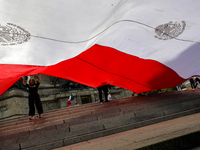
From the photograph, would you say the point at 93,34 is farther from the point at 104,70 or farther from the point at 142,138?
the point at 104,70

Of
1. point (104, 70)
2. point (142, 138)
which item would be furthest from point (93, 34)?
point (104, 70)

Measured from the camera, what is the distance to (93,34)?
3301 mm

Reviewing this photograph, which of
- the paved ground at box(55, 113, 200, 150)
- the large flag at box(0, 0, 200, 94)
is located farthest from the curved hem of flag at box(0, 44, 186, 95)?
the paved ground at box(55, 113, 200, 150)

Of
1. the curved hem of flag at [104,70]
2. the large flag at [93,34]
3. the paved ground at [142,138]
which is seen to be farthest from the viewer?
the curved hem of flag at [104,70]

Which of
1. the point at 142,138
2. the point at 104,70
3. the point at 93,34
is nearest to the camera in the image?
the point at 142,138

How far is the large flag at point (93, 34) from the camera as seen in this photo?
2.70 metres

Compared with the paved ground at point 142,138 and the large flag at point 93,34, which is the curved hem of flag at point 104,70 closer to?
the large flag at point 93,34

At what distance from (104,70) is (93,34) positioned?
2.17m

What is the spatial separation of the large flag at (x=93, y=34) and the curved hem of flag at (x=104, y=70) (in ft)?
0.09

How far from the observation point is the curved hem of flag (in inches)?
145

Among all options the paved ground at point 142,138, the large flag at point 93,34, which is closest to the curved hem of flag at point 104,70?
the large flag at point 93,34

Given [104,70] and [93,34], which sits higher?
[93,34]

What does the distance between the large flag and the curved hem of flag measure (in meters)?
0.03

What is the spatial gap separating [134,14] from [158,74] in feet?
10.0
